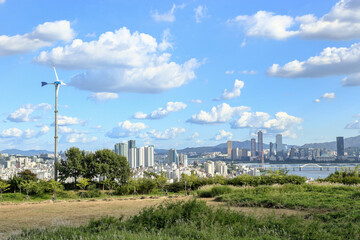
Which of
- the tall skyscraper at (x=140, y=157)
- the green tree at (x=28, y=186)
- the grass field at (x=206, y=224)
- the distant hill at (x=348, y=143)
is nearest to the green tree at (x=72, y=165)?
the green tree at (x=28, y=186)

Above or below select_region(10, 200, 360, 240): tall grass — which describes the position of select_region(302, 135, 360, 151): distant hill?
above

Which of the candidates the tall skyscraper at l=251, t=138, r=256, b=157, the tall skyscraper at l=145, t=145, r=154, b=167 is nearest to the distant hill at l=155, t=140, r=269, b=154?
the tall skyscraper at l=251, t=138, r=256, b=157

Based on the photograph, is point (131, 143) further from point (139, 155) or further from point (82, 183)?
point (82, 183)

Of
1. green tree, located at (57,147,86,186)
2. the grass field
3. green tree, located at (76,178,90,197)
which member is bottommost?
green tree, located at (76,178,90,197)

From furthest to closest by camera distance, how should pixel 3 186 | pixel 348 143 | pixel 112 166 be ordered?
pixel 348 143
pixel 112 166
pixel 3 186

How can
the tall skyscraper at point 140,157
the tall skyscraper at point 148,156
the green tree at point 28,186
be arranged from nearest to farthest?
the green tree at point 28,186 → the tall skyscraper at point 140,157 → the tall skyscraper at point 148,156

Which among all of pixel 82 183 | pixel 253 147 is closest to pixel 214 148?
pixel 253 147

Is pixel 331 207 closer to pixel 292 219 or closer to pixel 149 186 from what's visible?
pixel 292 219

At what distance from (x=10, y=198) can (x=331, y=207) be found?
15.2 meters

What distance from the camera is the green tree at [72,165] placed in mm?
22234

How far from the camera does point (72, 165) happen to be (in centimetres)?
2227

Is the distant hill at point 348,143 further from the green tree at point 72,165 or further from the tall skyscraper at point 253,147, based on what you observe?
the green tree at point 72,165

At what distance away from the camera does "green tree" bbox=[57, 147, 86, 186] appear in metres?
22.2

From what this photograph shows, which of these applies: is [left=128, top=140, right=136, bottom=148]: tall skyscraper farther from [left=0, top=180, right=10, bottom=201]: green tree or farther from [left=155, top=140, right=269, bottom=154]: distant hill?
[left=155, top=140, right=269, bottom=154]: distant hill
